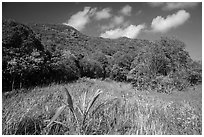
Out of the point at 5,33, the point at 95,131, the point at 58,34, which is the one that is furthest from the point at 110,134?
the point at 58,34

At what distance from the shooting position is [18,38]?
6.31 meters

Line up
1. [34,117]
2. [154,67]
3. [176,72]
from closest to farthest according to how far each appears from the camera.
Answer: [34,117] → [176,72] → [154,67]

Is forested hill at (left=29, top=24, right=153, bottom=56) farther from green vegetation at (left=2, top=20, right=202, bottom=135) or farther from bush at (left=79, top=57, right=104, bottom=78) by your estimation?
green vegetation at (left=2, top=20, right=202, bottom=135)

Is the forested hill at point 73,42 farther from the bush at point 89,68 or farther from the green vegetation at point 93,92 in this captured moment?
the green vegetation at point 93,92

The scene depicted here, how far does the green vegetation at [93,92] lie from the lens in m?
2.50

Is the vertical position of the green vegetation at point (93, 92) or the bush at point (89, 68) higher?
the bush at point (89, 68)

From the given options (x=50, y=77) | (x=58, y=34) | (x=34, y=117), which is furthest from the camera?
(x=58, y=34)

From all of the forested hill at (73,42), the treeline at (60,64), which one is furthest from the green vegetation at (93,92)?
the forested hill at (73,42)

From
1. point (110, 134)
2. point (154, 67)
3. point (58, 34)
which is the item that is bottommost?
point (110, 134)

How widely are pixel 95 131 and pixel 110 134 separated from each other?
0.18 m

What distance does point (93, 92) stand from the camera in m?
5.62

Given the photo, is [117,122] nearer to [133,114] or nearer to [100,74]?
[133,114]

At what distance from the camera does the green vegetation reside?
2.50 meters

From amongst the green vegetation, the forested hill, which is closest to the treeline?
the green vegetation
